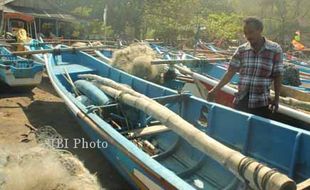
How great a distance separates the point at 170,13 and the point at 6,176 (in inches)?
1000

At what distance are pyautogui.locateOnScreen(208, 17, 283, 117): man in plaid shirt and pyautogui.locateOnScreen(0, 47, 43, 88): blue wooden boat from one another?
616cm

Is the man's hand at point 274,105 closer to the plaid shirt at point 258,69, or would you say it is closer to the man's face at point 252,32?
the plaid shirt at point 258,69

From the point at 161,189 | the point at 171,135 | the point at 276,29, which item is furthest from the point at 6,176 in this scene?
the point at 276,29

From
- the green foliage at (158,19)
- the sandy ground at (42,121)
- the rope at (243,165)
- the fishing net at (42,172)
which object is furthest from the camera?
the green foliage at (158,19)

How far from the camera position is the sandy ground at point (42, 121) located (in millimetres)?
5721

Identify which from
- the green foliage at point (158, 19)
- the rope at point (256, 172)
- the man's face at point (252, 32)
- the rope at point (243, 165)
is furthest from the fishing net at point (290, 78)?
the green foliage at point (158, 19)

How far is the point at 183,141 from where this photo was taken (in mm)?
5227

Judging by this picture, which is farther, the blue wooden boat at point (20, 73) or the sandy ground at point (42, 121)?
the blue wooden boat at point (20, 73)

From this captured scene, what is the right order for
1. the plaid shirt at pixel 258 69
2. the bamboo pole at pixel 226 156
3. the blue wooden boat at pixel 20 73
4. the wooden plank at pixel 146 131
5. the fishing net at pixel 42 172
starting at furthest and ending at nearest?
the blue wooden boat at pixel 20 73, the wooden plank at pixel 146 131, the plaid shirt at pixel 258 69, the fishing net at pixel 42 172, the bamboo pole at pixel 226 156

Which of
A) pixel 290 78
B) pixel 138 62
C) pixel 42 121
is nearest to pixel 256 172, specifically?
pixel 138 62

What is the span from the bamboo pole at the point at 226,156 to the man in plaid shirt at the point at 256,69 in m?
1.07

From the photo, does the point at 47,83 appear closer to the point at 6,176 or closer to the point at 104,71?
the point at 104,71

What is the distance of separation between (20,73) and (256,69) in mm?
6686

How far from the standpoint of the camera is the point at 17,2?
29.5m
